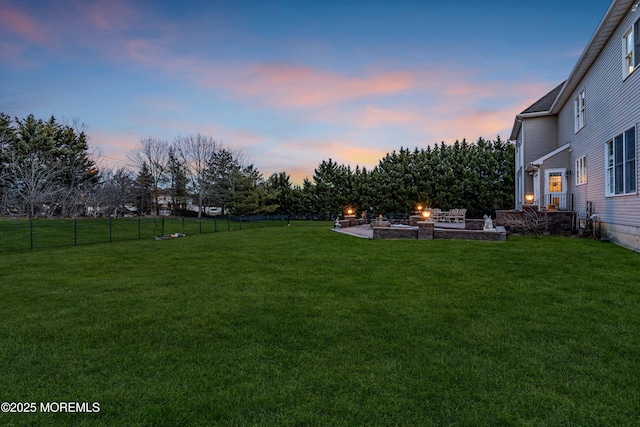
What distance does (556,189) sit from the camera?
15398 mm

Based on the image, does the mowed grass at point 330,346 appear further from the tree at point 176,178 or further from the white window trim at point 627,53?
the tree at point 176,178

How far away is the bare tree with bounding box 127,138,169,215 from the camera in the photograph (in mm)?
37625

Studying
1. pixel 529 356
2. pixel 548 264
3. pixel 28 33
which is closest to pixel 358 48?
pixel 548 264

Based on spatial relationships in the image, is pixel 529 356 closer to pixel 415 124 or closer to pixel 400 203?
pixel 415 124

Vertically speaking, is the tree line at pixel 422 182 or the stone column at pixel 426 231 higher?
the tree line at pixel 422 182

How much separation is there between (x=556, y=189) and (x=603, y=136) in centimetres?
515

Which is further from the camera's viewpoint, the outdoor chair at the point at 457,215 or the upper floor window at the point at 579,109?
the outdoor chair at the point at 457,215

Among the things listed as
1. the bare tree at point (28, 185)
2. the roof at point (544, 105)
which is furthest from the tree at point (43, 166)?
the roof at point (544, 105)

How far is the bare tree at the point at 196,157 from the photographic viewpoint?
3641 cm

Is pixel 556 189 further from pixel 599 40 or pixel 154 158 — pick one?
pixel 154 158

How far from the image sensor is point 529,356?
302cm

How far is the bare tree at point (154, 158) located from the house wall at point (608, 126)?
1535 inches

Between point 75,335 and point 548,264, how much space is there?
856 centimetres

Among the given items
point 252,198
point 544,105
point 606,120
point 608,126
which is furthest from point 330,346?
point 252,198
